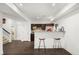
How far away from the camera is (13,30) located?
8242 mm

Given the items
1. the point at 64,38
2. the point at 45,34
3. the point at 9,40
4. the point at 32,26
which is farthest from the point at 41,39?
the point at 32,26

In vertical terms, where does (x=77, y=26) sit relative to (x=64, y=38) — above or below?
above

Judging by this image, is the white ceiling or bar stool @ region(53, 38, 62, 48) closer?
the white ceiling

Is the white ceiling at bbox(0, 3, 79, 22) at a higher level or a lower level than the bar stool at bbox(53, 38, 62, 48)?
higher

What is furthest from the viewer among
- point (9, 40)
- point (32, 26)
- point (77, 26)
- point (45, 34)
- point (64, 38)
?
point (32, 26)

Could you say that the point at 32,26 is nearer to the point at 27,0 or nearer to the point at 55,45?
the point at 55,45

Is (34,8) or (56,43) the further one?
(56,43)

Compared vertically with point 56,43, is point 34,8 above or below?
above

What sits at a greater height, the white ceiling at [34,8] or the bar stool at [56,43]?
the white ceiling at [34,8]

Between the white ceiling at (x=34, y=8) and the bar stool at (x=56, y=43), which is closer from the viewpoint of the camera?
the white ceiling at (x=34, y=8)
